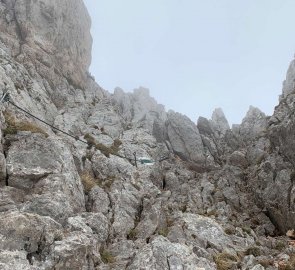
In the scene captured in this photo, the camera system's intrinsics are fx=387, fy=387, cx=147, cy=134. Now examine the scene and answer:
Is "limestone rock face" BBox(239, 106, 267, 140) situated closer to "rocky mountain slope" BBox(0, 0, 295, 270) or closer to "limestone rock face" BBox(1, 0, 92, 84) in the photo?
"rocky mountain slope" BBox(0, 0, 295, 270)

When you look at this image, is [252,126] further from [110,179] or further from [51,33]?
[110,179]

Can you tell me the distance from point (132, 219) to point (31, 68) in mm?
36195

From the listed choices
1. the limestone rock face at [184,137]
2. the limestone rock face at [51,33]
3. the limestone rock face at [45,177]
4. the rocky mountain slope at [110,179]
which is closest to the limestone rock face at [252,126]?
the rocky mountain slope at [110,179]

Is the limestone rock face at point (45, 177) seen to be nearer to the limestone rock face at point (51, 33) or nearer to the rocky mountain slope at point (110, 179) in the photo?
the rocky mountain slope at point (110, 179)

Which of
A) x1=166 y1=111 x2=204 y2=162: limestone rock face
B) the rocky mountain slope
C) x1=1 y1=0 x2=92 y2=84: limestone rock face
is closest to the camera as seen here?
the rocky mountain slope

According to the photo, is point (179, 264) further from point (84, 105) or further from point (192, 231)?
point (84, 105)

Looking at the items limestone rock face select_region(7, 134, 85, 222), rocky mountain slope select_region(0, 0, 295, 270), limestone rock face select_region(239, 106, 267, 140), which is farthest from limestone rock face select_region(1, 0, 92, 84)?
limestone rock face select_region(7, 134, 85, 222)

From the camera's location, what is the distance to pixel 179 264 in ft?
69.0

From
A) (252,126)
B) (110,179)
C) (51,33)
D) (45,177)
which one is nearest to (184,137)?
(252,126)

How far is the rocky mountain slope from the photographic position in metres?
21.6

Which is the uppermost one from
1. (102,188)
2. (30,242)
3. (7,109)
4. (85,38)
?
(85,38)

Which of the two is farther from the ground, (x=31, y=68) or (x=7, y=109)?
(x=31, y=68)

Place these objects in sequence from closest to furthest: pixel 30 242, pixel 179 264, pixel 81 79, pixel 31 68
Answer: pixel 30 242, pixel 179 264, pixel 31 68, pixel 81 79

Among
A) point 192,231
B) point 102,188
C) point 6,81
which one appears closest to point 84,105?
point 6,81
